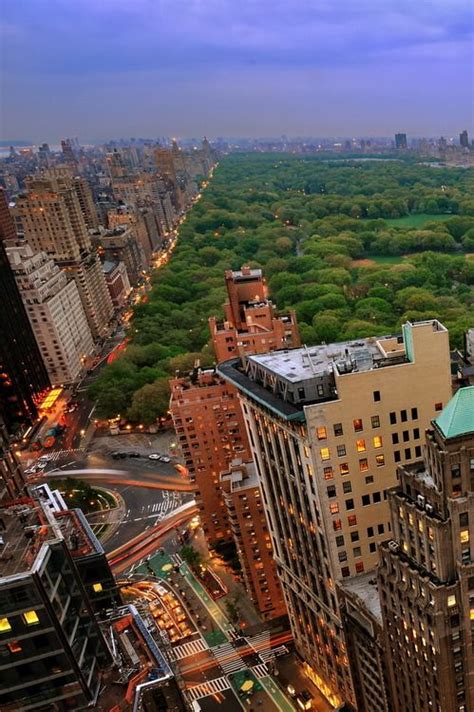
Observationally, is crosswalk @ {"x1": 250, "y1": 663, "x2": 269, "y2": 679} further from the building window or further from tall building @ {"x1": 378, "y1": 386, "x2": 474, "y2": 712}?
the building window

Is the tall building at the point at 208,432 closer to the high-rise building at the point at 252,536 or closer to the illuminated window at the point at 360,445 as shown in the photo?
the high-rise building at the point at 252,536

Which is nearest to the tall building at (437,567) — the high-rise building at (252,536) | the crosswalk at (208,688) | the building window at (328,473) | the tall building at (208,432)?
the building window at (328,473)

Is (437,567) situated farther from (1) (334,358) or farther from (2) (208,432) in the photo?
(2) (208,432)

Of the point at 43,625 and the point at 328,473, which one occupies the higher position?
the point at 43,625

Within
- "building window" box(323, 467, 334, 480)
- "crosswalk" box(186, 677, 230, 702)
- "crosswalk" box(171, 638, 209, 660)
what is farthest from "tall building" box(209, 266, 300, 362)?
"crosswalk" box(186, 677, 230, 702)

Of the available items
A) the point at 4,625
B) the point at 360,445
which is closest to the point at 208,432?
the point at 360,445

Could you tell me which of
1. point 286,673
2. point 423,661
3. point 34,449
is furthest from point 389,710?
point 34,449

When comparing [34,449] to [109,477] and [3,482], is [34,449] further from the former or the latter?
[3,482]
